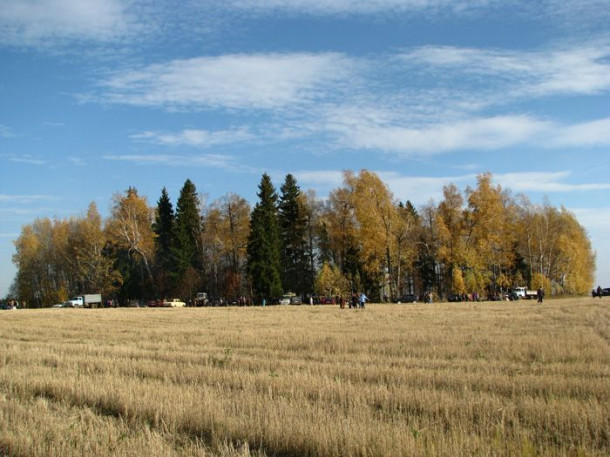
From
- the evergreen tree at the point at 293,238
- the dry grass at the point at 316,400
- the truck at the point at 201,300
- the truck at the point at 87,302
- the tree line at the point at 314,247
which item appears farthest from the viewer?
the evergreen tree at the point at 293,238

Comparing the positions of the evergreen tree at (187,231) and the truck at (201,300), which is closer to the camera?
the truck at (201,300)

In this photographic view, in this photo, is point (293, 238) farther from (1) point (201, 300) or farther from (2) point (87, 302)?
(2) point (87, 302)

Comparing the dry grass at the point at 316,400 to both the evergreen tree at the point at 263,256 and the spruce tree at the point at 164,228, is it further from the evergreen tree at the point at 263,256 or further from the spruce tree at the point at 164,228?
the spruce tree at the point at 164,228

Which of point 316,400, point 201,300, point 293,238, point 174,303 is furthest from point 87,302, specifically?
point 316,400

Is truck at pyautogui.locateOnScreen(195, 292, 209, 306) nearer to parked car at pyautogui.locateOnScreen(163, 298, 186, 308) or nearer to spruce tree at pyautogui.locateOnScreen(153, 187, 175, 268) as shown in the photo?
parked car at pyautogui.locateOnScreen(163, 298, 186, 308)

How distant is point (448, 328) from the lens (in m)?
22.6

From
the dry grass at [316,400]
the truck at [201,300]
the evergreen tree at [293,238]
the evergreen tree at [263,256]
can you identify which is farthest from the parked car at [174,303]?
the dry grass at [316,400]

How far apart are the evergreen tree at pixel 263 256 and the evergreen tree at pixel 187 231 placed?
36.9 ft

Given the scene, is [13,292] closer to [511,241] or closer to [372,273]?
[372,273]

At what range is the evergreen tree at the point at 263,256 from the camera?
72.8 m

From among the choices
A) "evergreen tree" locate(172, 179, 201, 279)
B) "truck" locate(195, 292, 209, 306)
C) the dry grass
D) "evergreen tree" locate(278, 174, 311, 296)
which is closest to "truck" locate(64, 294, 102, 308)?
"evergreen tree" locate(172, 179, 201, 279)

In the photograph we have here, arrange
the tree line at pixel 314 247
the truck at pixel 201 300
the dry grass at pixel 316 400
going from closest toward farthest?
1. the dry grass at pixel 316 400
2. the tree line at pixel 314 247
3. the truck at pixel 201 300

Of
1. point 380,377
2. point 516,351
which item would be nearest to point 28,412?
point 380,377

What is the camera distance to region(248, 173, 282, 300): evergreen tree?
239ft
